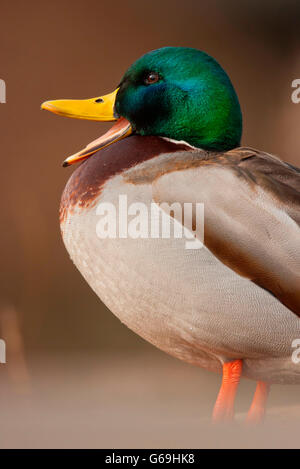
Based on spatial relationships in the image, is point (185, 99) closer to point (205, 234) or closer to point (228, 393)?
point (205, 234)

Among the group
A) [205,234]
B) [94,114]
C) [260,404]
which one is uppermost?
[94,114]

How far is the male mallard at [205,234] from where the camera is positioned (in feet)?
3.47

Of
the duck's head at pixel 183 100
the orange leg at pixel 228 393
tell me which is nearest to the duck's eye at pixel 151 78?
the duck's head at pixel 183 100

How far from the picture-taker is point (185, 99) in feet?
4.00

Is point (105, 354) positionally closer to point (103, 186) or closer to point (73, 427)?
point (103, 186)

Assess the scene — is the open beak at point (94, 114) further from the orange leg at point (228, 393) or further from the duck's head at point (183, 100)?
the orange leg at point (228, 393)

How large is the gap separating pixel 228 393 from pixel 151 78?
1.81ft

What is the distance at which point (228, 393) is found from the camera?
114cm

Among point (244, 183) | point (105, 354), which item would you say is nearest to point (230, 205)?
point (244, 183)

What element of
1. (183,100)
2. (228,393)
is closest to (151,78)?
(183,100)

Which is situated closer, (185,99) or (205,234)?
(205,234)

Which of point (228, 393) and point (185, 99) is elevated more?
point (185, 99)

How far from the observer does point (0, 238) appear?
8.84 feet

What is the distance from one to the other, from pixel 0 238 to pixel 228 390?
5.63 feet
